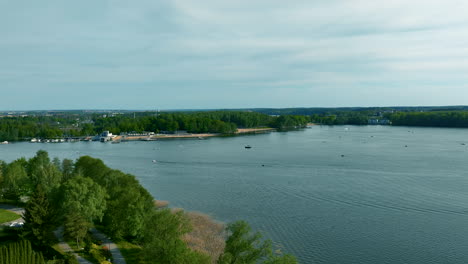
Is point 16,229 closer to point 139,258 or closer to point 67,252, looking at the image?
point 67,252

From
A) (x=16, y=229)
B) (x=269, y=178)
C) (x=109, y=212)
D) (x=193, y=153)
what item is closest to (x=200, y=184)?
(x=269, y=178)

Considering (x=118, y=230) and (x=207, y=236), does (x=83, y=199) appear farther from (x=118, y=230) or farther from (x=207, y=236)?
(x=207, y=236)

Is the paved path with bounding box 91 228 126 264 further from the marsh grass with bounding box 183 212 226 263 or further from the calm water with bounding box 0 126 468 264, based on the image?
the calm water with bounding box 0 126 468 264

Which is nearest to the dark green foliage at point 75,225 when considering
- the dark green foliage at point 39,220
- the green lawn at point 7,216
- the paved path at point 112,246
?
the dark green foliage at point 39,220

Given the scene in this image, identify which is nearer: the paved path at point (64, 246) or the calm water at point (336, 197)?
the paved path at point (64, 246)

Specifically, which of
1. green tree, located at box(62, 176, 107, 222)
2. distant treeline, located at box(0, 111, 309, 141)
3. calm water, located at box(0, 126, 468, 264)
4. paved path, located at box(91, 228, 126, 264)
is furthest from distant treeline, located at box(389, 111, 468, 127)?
green tree, located at box(62, 176, 107, 222)

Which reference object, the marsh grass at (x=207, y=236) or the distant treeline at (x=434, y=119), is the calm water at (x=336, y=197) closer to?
the marsh grass at (x=207, y=236)

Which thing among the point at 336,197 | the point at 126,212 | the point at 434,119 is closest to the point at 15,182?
the point at 126,212
